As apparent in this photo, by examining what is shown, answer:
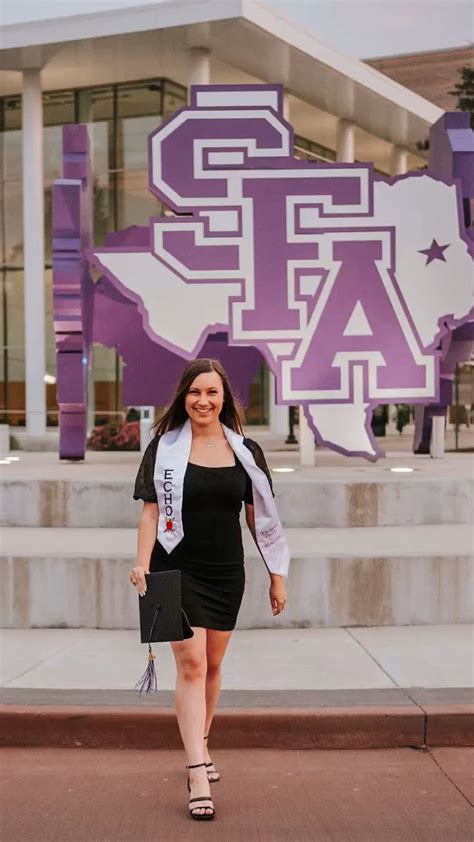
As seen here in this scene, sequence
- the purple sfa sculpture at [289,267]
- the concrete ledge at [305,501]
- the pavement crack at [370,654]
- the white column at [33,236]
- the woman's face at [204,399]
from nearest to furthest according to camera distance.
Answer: the woman's face at [204,399] < the pavement crack at [370,654] < the concrete ledge at [305,501] < the purple sfa sculpture at [289,267] < the white column at [33,236]

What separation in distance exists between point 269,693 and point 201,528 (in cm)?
178

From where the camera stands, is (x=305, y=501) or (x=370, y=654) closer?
(x=370, y=654)

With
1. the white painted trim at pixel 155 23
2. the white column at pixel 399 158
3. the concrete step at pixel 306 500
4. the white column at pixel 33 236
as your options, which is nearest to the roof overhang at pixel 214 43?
the white painted trim at pixel 155 23

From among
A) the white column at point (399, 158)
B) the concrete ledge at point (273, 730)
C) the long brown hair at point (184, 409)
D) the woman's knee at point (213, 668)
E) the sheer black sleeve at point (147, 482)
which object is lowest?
the concrete ledge at point (273, 730)

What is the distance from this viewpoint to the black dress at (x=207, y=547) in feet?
14.5

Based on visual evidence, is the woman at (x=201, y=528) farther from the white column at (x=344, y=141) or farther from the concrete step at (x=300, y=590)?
the white column at (x=344, y=141)

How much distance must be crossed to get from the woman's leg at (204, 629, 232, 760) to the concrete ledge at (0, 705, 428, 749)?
0.78 meters

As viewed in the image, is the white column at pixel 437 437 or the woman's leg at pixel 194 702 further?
the white column at pixel 437 437

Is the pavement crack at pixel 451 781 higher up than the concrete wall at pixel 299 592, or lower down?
lower down

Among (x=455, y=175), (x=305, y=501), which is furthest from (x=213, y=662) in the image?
(x=455, y=175)

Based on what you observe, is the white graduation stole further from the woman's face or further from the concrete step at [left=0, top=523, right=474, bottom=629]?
the concrete step at [left=0, top=523, right=474, bottom=629]

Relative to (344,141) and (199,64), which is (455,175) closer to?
(199,64)

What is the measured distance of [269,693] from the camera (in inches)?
228

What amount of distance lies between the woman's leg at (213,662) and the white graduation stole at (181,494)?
1.27 feet
